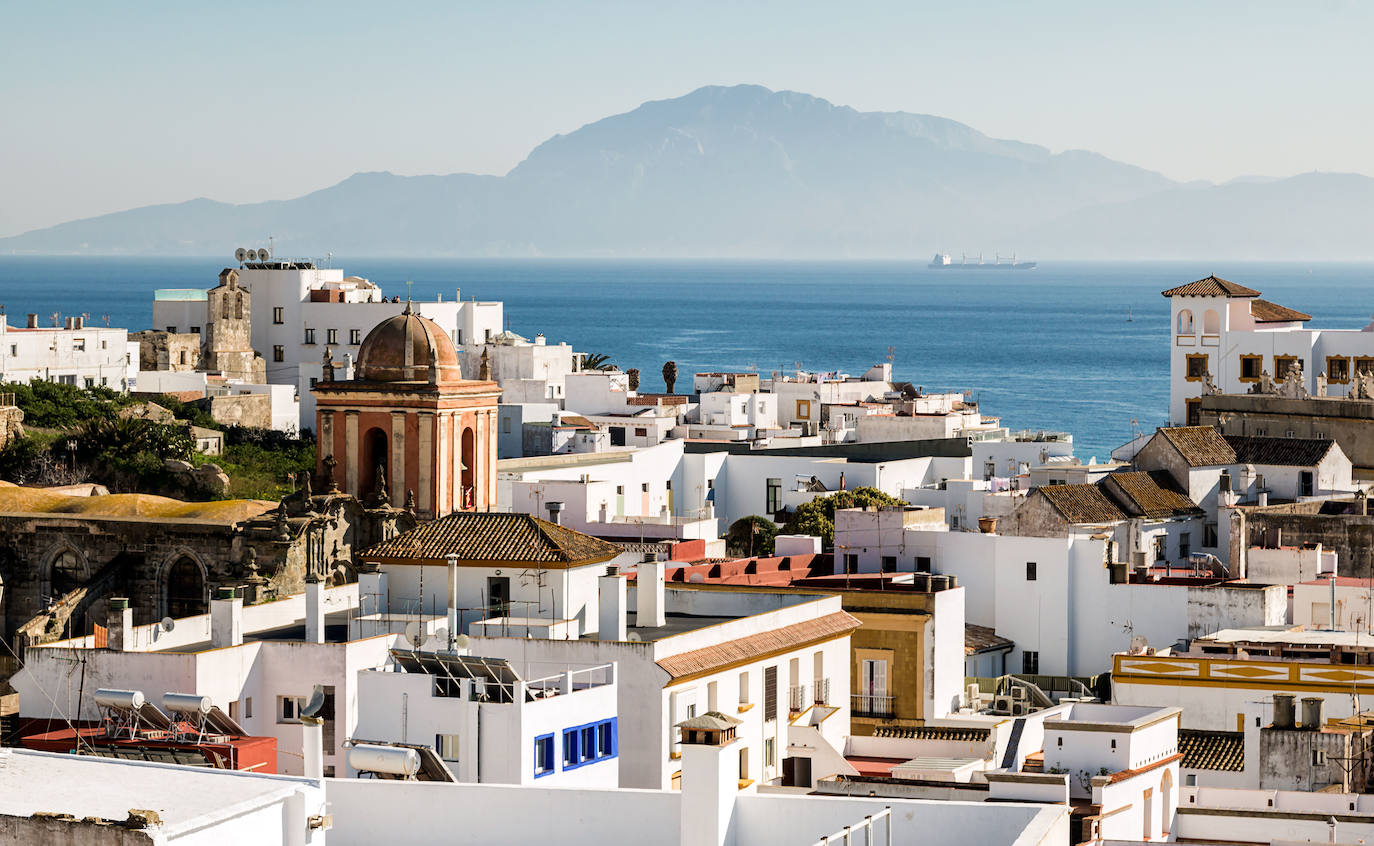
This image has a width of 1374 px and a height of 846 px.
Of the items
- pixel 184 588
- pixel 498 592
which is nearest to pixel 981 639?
pixel 498 592

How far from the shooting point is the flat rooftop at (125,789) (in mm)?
15797

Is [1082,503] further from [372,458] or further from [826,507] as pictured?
[372,458]

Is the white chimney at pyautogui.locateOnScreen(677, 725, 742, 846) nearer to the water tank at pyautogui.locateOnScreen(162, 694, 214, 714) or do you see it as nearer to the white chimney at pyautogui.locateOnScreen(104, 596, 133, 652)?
the water tank at pyautogui.locateOnScreen(162, 694, 214, 714)

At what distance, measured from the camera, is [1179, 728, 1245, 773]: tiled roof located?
26391 mm

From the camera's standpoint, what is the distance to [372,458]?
43.3 m

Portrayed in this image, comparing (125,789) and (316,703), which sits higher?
(125,789)

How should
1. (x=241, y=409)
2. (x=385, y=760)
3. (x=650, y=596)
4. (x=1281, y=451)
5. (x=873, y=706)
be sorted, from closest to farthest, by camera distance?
(x=385, y=760) → (x=650, y=596) → (x=873, y=706) → (x=1281, y=451) → (x=241, y=409)

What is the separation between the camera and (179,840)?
14977mm

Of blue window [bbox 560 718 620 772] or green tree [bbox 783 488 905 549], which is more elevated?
green tree [bbox 783 488 905 549]

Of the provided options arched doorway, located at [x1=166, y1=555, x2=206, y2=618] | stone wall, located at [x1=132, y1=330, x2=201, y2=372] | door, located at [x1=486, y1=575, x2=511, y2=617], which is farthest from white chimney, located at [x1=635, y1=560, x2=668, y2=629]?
stone wall, located at [x1=132, y1=330, x2=201, y2=372]

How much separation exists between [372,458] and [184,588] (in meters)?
6.54

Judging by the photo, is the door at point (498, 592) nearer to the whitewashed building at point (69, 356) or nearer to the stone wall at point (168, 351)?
the whitewashed building at point (69, 356)

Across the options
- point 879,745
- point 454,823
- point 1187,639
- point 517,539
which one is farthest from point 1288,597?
point 454,823

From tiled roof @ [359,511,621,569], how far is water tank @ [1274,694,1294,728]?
8.56 metres
